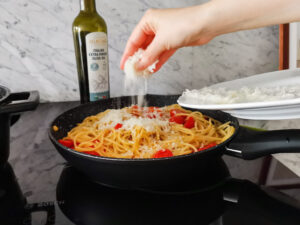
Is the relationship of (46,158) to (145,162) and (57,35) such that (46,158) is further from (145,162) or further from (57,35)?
(57,35)

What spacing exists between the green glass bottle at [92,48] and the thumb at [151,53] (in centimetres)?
32

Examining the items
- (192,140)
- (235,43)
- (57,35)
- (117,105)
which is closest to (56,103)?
(57,35)

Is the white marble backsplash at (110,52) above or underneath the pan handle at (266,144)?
above

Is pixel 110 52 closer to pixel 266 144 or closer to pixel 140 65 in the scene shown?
pixel 140 65

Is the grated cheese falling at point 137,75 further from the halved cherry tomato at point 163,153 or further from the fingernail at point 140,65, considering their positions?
the halved cherry tomato at point 163,153

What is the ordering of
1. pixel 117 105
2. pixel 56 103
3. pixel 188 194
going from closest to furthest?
pixel 188 194
pixel 117 105
pixel 56 103

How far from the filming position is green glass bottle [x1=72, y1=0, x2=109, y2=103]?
1029 millimetres

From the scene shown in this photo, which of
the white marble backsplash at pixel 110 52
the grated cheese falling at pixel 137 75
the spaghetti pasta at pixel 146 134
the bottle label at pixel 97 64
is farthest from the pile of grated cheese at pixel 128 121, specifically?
the white marble backsplash at pixel 110 52

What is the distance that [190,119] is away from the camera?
843 millimetres

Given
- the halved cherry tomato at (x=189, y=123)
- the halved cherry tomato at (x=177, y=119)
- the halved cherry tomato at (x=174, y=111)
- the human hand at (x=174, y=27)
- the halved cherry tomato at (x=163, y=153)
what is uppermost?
the human hand at (x=174, y=27)

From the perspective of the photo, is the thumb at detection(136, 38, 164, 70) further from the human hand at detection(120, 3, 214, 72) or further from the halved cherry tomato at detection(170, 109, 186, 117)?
the halved cherry tomato at detection(170, 109, 186, 117)

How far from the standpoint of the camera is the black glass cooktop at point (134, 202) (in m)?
0.53

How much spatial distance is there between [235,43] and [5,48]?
1.09 metres

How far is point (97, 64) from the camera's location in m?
1.05
